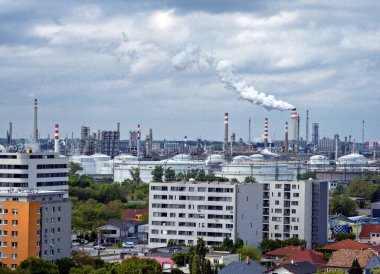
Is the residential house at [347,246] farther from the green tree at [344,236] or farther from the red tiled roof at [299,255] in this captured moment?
the green tree at [344,236]

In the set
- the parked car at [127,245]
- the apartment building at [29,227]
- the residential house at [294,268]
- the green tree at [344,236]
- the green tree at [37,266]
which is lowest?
the parked car at [127,245]

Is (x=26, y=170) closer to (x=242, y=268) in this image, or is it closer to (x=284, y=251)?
(x=284, y=251)

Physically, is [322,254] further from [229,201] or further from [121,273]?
[121,273]

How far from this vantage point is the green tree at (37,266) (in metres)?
27.6

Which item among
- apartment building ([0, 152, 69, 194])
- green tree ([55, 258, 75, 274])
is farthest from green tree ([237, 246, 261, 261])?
apartment building ([0, 152, 69, 194])

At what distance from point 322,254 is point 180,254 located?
576 centimetres

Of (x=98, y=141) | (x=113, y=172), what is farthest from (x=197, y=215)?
(x=98, y=141)

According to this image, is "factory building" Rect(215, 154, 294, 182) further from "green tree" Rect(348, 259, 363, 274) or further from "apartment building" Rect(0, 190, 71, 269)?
"green tree" Rect(348, 259, 363, 274)

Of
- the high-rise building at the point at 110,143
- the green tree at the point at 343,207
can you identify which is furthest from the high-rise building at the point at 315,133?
the green tree at the point at 343,207

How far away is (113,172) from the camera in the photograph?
316 ft

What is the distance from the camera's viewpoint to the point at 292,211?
1672 inches

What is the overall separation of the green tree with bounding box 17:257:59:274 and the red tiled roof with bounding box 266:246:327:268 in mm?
7444

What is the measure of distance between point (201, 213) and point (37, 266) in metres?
13.1

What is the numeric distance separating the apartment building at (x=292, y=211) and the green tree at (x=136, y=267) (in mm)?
13941
